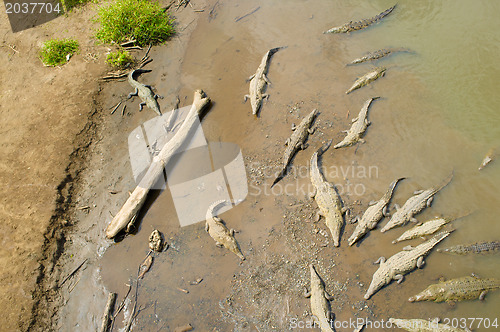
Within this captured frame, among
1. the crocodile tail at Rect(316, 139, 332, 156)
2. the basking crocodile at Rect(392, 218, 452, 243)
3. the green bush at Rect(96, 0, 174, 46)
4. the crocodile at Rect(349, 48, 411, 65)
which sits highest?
the green bush at Rect(96, 0, 174, 46)

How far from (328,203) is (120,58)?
28.1 feet

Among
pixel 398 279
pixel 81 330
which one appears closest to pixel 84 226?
pixel 81 330

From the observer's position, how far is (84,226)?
820 cm

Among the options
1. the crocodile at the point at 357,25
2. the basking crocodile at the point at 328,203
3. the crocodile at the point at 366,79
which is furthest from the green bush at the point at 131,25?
the basking crocodile at the point at 328,203

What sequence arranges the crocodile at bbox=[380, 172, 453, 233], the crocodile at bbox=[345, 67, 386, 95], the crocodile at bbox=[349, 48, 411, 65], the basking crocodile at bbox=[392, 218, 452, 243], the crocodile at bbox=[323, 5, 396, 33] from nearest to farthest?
the basking crocodile at bbox=[392, 218, 452, 243], the crocodile at bbox=[380, 172, 453, 233], the crocodile at bbox=[345, 67, 386, 95], the crocodile at bbox=[349, 48, 411, 65], the crocodile at bbox=[323, 5, 396, 33]

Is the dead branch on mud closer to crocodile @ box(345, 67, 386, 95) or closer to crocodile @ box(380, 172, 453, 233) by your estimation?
crocodile @ box(380, 172, 453, 233)

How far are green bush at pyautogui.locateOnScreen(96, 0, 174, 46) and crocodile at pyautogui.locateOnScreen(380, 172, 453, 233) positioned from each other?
9.87 metres

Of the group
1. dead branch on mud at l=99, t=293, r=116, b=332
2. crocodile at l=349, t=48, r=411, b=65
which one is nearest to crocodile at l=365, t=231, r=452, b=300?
dead branch on mud at l=99, t=293, r=116, b=332

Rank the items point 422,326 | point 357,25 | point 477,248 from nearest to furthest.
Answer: point 422,326, point 477,248, point 357,25

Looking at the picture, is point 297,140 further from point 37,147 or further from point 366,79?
point 37,147

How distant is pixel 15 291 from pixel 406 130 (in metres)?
10.4

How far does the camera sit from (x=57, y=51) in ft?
37.8

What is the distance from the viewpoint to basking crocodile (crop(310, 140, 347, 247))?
286 inches

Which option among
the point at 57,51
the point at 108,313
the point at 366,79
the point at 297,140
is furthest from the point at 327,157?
the point at 57,51
